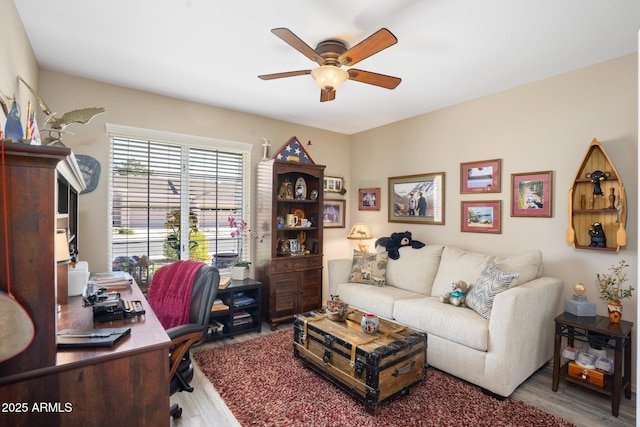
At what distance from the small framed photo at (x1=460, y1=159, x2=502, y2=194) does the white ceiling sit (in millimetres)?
736

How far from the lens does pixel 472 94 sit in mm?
3311

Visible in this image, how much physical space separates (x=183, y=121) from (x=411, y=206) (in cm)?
291

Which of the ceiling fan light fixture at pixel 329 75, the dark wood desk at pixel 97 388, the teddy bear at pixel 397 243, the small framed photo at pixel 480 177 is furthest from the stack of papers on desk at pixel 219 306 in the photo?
the small framed photo at pixel 480 177

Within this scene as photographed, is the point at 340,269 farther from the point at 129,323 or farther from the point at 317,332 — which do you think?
the point at 129,323

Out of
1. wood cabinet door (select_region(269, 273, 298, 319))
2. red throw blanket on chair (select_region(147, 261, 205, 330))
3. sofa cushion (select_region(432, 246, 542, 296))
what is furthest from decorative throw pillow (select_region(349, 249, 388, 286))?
red throw blanket on chair (select_region(147, 261, 205, 330))

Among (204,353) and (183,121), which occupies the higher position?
(183,121)

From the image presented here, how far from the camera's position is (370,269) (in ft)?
12.3

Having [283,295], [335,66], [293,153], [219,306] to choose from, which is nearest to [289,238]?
[283,295]

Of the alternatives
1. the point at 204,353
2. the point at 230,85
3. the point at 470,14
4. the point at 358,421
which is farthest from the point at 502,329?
the point at 230,85

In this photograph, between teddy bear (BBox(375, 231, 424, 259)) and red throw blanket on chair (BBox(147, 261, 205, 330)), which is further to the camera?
teddy bear (BBox(375, 231, 424, 259))

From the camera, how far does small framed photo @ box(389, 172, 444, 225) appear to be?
12.5ft

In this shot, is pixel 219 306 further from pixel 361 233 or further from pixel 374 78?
pixel 374 78

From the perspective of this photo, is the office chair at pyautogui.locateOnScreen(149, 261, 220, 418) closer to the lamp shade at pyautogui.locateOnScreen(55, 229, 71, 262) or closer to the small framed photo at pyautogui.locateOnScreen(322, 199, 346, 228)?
the lamp shade at pyautogui.locateOnScreen(55, 229, 71, 262)

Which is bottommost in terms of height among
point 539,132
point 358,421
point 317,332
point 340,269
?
point 358,421
